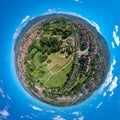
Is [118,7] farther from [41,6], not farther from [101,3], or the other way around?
[41,6]

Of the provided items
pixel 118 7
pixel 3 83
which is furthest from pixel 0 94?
pixel 118 7

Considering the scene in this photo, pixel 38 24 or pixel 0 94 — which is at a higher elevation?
pixel 38 24

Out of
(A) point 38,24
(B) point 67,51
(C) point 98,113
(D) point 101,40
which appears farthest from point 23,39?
(C) point 98,113

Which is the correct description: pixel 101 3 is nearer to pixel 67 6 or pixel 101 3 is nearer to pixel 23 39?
pixel 67 6

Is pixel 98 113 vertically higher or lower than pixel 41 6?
lower

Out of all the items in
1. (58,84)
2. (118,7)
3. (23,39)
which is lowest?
(58,84)

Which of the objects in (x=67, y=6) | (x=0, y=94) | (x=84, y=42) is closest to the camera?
(x=0, y=94)

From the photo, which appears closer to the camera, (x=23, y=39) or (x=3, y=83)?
(x=3, y=83)

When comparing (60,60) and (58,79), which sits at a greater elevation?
(60,60)

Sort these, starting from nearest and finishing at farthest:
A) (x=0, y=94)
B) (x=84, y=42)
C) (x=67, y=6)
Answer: (x=0, y=94)
(x=67, y=6)
(x=84, y=42)

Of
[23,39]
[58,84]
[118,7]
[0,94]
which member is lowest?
[0,94]
